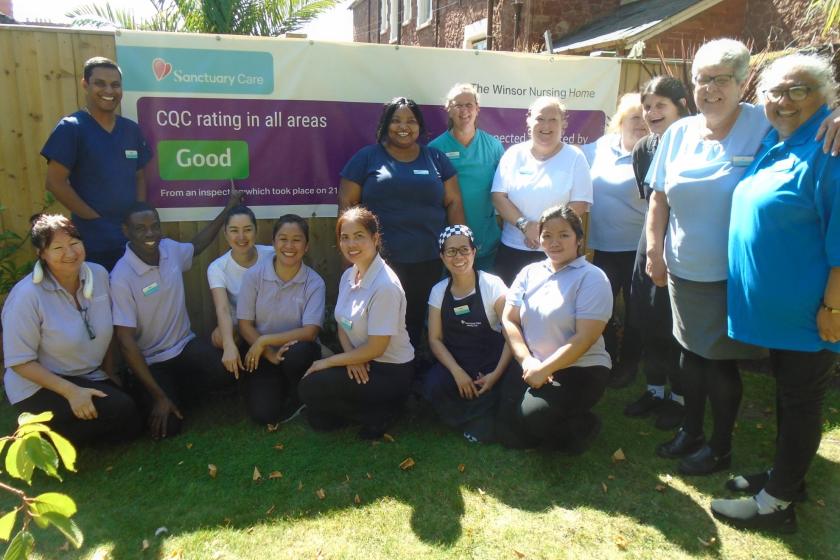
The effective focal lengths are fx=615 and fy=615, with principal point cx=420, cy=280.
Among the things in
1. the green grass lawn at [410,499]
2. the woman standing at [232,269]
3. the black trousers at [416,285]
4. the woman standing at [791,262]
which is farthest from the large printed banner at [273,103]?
the woman standing at [791,262]

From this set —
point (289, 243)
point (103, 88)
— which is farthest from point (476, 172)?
point (103, 88)

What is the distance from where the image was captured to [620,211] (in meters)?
3.99

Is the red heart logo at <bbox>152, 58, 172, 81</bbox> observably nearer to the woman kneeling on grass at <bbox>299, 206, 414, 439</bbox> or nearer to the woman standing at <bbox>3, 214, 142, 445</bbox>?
the woman standing at <bbox>3, 214, 142, 445</bbox>

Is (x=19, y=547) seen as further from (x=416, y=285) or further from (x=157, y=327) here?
(x=416, y=285)

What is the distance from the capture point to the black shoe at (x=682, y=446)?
3.28 metres

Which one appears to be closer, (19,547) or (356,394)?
(19,547)

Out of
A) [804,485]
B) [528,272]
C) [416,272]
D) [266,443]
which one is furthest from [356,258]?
[804,485]

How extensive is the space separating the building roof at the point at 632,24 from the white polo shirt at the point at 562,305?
7.74m

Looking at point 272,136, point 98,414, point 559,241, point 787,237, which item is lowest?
point 98,414

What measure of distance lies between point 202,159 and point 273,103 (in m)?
0.65

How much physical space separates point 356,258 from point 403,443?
1.08 metres

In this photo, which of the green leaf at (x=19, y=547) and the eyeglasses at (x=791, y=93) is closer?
the green leaf at (x=19, y=547)

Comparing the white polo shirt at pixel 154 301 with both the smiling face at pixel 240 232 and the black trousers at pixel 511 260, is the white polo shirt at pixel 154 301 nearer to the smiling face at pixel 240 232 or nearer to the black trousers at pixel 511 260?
the smiling face at pixel 240 232

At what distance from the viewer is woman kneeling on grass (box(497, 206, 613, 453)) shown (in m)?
3.15
